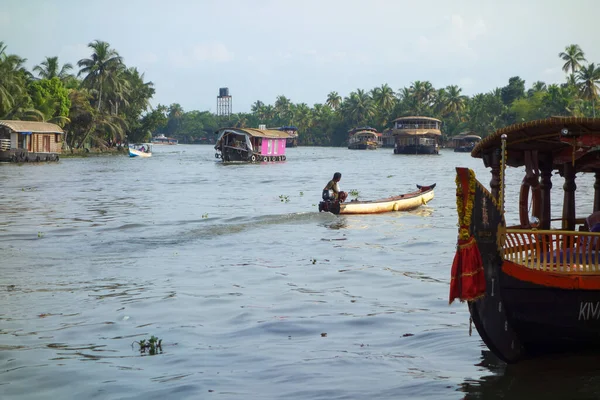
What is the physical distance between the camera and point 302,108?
146125 mm

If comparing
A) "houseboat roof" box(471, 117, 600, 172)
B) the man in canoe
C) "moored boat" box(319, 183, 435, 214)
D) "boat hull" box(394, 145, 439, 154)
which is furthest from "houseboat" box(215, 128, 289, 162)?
"houseboat roof" box(471, 117, 600, 172)

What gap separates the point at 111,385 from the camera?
7438 mm

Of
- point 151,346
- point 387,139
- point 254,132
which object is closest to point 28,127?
point 254,132

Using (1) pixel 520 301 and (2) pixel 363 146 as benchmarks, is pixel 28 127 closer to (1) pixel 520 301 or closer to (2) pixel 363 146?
(1) pixel 520 301

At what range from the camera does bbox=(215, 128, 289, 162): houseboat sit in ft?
186

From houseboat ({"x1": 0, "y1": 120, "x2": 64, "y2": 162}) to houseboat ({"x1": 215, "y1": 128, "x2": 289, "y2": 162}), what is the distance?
11.9 meters

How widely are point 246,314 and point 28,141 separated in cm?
4865

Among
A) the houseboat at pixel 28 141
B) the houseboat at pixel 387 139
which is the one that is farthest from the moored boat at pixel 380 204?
the houseboat at pixel 387 139

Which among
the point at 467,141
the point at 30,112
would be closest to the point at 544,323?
the point at 30,112

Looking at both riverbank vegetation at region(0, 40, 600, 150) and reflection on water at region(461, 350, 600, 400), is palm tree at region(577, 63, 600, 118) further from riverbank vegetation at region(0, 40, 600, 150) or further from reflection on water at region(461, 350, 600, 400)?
reflection on water at region(461, 350, 600, 400)

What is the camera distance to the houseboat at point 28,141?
172 ft

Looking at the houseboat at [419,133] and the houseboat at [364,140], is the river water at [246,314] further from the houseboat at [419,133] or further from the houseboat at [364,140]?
the houseboat at [364,140]

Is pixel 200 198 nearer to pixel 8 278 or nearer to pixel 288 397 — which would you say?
pixel 8 278

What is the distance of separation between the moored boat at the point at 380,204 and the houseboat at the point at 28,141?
35.7 m
